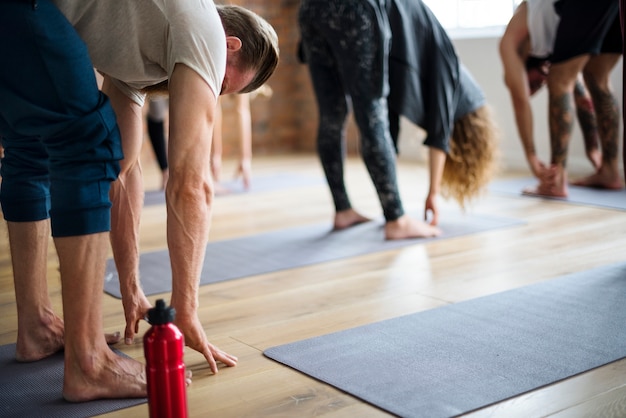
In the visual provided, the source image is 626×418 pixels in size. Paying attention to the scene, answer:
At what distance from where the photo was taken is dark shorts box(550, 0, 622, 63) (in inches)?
145

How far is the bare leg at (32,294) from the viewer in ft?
6.11

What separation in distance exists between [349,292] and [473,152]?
117cm

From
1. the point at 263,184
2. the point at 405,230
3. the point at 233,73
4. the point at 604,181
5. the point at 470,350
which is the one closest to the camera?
the point at 233,73

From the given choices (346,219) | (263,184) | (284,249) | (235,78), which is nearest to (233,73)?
(235,78)

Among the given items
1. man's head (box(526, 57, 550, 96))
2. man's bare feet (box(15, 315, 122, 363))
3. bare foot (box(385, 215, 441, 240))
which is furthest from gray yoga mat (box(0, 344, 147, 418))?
man's head (box(526, 57, 550, 96))

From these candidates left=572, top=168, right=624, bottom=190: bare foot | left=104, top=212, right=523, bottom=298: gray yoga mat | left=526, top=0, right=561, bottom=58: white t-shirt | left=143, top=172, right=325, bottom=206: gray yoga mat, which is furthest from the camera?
left=143, top=172, right=325, bottom=206: gray yoga mat

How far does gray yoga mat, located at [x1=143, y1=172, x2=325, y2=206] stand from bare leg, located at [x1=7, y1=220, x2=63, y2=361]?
236 cm

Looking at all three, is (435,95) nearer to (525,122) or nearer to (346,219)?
(346,219)

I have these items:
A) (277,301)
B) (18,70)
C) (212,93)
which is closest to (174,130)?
(212,93)

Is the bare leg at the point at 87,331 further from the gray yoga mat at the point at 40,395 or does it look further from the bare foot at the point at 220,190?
the bare foot at the point at 220,190

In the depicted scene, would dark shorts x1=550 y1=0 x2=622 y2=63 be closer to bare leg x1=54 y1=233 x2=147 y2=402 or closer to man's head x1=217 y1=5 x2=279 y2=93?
man's head x1=217 y1=5 x2=279 y2=93

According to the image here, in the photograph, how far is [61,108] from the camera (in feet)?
4.91

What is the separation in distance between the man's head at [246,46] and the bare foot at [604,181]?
2.81 meters

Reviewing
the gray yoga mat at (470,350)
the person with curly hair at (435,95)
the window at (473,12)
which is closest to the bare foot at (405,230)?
the person with curly hair at (435,95)
